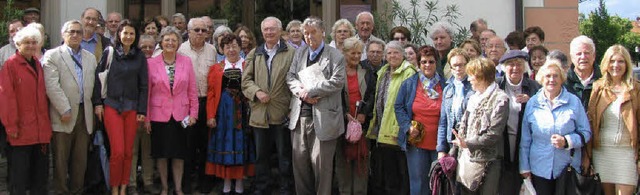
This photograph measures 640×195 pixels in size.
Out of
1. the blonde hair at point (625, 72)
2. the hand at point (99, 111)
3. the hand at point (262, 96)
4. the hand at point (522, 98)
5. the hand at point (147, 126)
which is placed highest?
the blonde hair at point (625, 72)

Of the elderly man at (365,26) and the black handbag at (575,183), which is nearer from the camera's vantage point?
the black handbag at (575,183)

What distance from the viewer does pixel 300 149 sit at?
19.2 ft

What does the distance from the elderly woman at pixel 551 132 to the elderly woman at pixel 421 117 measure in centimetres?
82

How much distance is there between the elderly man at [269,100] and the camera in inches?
240

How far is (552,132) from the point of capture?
15.8ft

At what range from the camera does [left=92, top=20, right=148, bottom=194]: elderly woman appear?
593cm

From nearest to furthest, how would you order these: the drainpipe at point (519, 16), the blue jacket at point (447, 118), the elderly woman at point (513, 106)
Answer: the elderly woman at point (513, 106), the blue jacket at point (447, 118), the drainpipe at point (519, 16)

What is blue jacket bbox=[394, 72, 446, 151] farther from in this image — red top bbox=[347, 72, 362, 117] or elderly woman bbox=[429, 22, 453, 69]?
elderly woman bbox=[429, 22, 453, 69]

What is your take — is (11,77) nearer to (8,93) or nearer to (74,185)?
(8,93)

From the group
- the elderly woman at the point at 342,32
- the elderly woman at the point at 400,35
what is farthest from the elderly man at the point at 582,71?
the elderly woman at the point at 342,32

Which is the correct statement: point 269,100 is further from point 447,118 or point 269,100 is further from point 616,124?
point 616,124

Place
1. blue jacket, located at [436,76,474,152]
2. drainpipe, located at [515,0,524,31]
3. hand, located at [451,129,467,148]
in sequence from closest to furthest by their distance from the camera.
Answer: hand, located at [451,129,467,148], blue jacket, located at [436,76,474,152], drainpipe, located at [515,0,524,31]

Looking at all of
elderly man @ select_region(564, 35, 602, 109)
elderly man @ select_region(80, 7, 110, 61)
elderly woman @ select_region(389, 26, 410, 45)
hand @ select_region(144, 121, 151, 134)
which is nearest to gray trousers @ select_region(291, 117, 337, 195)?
hand @ select_region(144, 121, 151, 134)

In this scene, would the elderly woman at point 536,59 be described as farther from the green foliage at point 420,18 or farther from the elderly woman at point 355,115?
the green foliage at point 420,18
